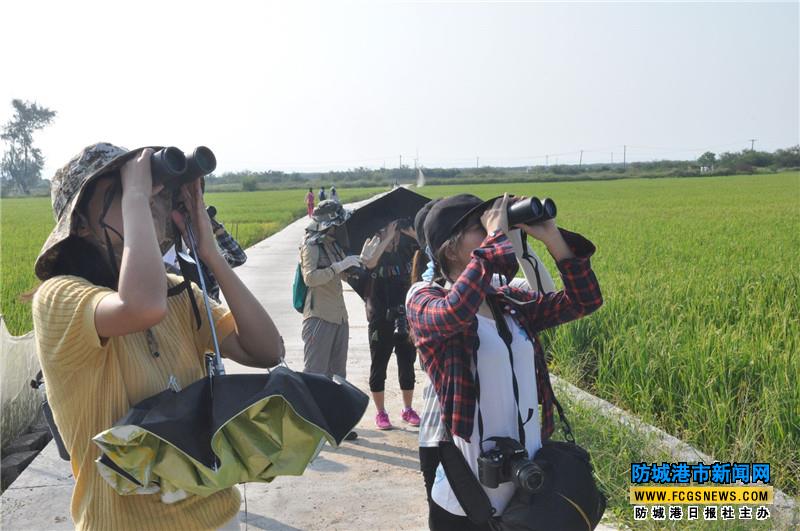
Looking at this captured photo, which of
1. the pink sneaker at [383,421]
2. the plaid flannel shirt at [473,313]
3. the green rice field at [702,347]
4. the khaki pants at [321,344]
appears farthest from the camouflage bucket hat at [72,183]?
the pink sneaker at [383,421]

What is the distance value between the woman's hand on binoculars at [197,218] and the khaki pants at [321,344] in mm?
2942

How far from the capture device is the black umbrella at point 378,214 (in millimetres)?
4831

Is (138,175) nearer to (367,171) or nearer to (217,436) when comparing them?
(217,436)

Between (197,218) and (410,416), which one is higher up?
(197,218)

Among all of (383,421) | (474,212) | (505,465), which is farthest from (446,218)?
(383,421)

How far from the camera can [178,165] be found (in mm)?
1662

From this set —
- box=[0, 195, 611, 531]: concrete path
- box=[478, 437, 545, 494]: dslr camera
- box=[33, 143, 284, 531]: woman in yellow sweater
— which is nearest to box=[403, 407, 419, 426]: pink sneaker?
box=[0, 195, 611, 531]: concrete path

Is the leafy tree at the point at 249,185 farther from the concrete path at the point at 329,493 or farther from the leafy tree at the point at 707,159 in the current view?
the concrete path at the point at 329,493

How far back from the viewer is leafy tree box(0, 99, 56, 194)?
301ft

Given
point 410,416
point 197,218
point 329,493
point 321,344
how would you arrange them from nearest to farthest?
point 197,218
point 329,493
point 321,344
point 410,416

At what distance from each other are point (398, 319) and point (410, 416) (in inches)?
31.7

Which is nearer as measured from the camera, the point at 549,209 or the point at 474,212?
the point at 549,209

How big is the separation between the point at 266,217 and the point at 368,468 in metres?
26.5

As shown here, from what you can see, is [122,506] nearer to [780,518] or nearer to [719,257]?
[780,518]
